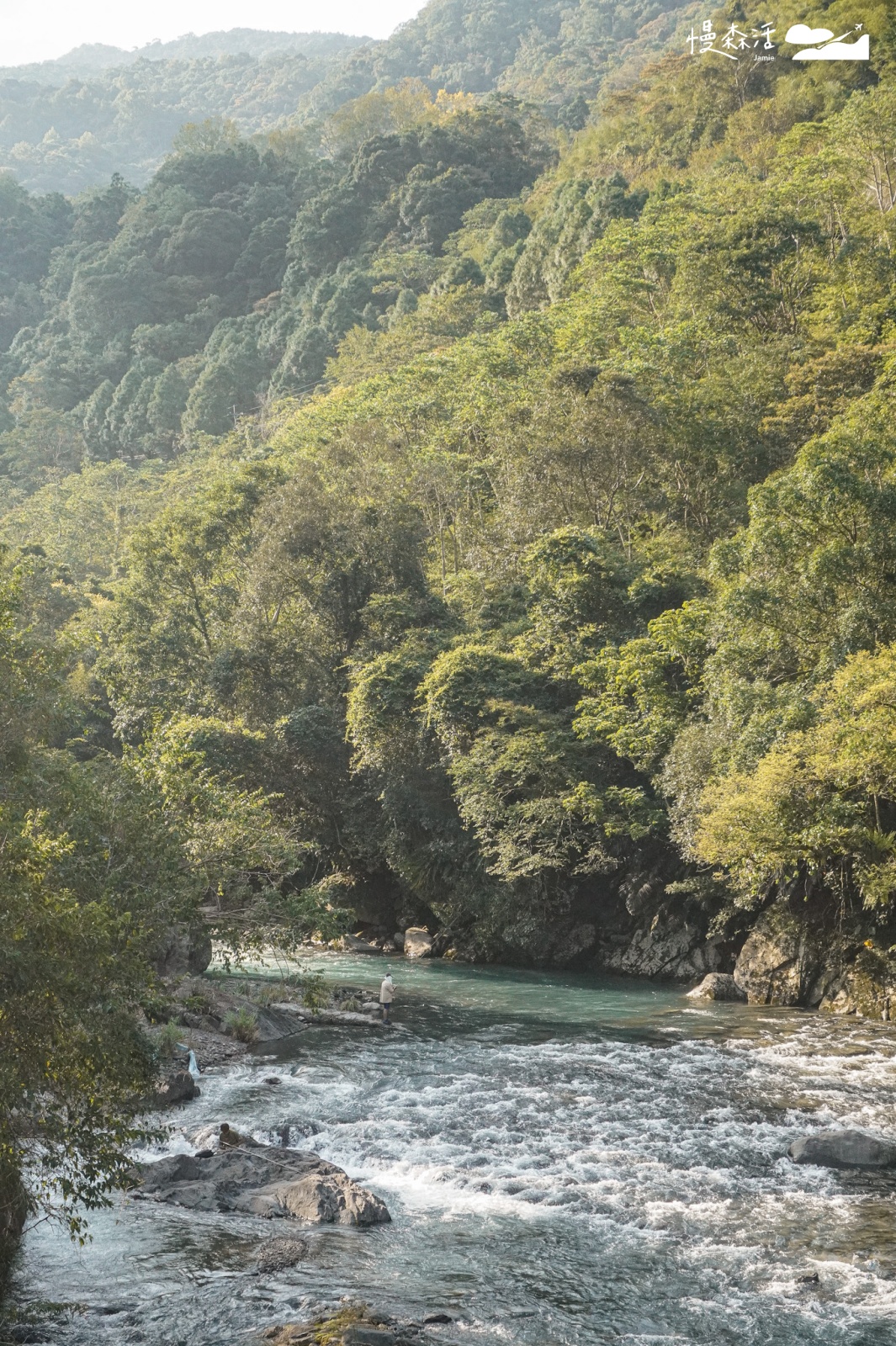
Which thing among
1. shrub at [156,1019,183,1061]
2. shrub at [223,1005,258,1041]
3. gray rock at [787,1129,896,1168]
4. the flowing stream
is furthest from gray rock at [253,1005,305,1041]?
gray rock at [787,1129,896,1168]

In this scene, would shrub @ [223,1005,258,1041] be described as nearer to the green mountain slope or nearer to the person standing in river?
the person standing in river

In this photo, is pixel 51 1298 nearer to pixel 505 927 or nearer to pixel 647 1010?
pixel 647 1010

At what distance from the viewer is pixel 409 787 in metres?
35.1

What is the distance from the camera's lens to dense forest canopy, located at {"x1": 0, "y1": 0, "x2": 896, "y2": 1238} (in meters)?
20.1

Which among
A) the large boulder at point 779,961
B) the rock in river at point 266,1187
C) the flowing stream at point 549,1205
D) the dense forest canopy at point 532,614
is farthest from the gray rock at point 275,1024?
the large boulder at point 779,961

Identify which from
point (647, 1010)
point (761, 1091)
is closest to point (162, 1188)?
point (761, 1091)

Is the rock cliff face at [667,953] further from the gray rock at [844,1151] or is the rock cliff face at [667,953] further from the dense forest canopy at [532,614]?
the gray rock at [844,1151]

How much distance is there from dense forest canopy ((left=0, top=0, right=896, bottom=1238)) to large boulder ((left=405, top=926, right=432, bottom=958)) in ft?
2.85

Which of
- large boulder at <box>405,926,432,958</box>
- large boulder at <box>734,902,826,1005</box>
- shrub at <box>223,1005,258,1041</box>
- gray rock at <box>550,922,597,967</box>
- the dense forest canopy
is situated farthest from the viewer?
large boulder at <box>405,926,432,958</box>

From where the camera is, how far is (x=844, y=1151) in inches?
615

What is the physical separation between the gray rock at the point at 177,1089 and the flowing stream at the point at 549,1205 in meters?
0.27

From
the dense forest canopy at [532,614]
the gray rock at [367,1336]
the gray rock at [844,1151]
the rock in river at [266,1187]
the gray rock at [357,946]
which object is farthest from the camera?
the gray rock at [357,946]

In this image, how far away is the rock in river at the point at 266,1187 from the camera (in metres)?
14.2

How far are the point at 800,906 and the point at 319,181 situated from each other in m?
90.0
